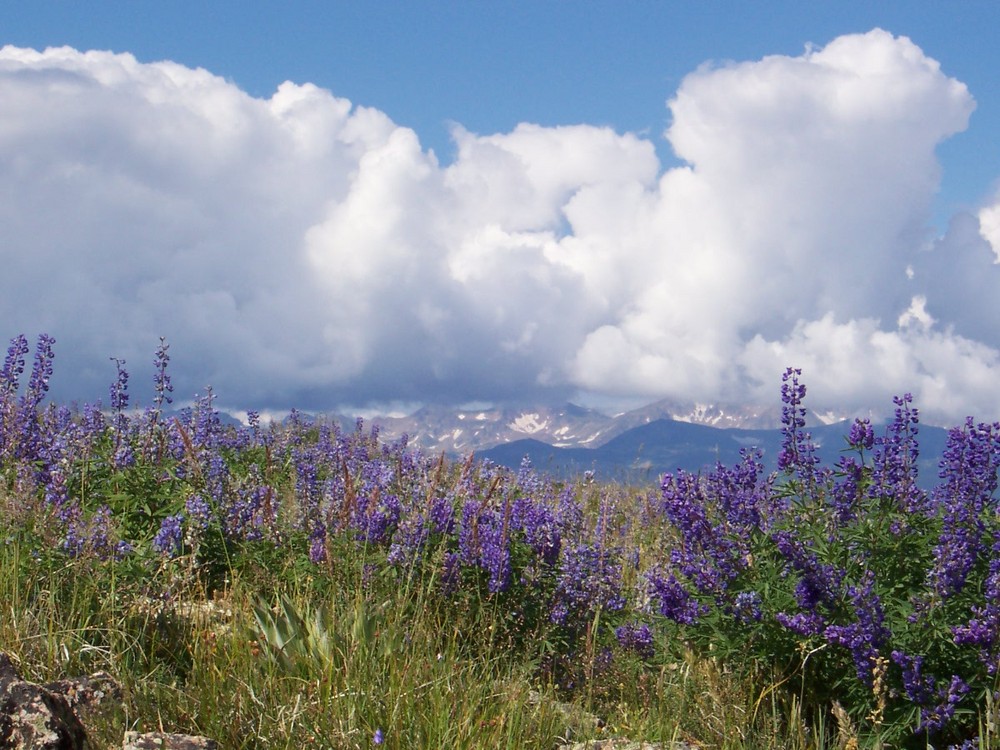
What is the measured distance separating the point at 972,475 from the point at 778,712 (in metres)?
1.66

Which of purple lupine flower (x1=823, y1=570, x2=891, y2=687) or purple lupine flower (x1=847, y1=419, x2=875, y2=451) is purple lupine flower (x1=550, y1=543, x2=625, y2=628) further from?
purple lupine flower (x1=847, y1=419, x2=875, y2=451)

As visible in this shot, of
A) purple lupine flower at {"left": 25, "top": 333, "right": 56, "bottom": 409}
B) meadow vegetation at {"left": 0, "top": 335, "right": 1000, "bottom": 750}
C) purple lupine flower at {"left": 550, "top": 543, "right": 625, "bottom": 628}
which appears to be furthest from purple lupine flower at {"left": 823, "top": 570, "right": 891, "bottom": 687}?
purple lupine flower at {"left": 25, "top": 333, "right": 56, "bottom": 409}

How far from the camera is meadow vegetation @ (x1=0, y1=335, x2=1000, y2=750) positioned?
4023 millimetres

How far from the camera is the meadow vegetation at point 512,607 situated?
4023 millimetres

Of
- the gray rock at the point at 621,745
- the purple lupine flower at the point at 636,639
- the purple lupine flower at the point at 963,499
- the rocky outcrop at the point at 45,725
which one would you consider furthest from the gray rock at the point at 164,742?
the purple lupine flower at the point at 963,499

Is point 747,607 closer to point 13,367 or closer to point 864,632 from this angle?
point 864,632

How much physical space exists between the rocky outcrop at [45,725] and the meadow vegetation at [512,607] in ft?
0.36

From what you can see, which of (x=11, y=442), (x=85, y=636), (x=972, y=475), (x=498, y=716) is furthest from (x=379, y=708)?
(x=11, y=442)

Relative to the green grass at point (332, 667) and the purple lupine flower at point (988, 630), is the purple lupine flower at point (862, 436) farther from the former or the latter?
the green grass at point (332, 667)

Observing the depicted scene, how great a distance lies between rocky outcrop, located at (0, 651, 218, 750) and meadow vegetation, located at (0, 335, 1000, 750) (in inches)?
4.4

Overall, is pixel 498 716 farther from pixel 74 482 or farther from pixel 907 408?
pixel 74 482

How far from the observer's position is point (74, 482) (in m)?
6.18

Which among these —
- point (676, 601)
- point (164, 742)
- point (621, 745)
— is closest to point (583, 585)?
point (676, 601)

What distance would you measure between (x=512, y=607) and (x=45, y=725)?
2.67 m
